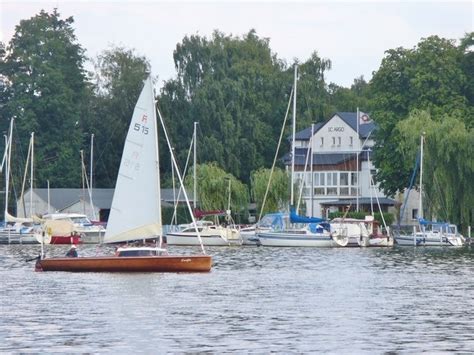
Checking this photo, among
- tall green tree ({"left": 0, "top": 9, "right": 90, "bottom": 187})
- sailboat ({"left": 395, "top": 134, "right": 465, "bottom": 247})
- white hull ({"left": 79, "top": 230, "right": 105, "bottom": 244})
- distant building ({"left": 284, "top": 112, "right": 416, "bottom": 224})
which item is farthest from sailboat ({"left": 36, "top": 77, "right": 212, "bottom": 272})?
tall green tree ({"left": 0, "top": 9, "right": 90, "bottom": 187})

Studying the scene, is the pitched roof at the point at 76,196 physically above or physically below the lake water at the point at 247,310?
above

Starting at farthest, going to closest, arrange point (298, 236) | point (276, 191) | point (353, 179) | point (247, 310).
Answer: point (353, 179) < point (276, 191) < point (298, 236) < point (247, 310)

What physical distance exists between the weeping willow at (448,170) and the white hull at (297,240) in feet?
28.1

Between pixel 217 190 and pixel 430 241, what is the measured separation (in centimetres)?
2504

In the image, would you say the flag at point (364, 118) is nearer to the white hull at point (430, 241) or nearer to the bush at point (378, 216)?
the bush at point (378, 216)

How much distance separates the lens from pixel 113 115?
15988cm

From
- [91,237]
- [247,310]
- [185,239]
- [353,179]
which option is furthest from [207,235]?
[247,310]

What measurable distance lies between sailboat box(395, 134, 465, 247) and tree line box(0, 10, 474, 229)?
2.29 meters

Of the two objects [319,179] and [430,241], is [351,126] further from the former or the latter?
[430,241]

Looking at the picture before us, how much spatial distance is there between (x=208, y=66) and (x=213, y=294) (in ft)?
323

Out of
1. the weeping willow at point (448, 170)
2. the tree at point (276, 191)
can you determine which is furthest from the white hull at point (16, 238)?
the weeping willow at point (448, 170)

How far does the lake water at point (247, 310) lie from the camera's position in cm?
4228

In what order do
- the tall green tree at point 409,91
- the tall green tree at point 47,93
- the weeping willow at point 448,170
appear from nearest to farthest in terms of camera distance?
the weeping willow at point 448,170
the tall green tree at point 409,91
the tall green tree at point 47,93

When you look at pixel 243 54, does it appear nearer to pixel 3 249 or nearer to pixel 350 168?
pixel 350 168
